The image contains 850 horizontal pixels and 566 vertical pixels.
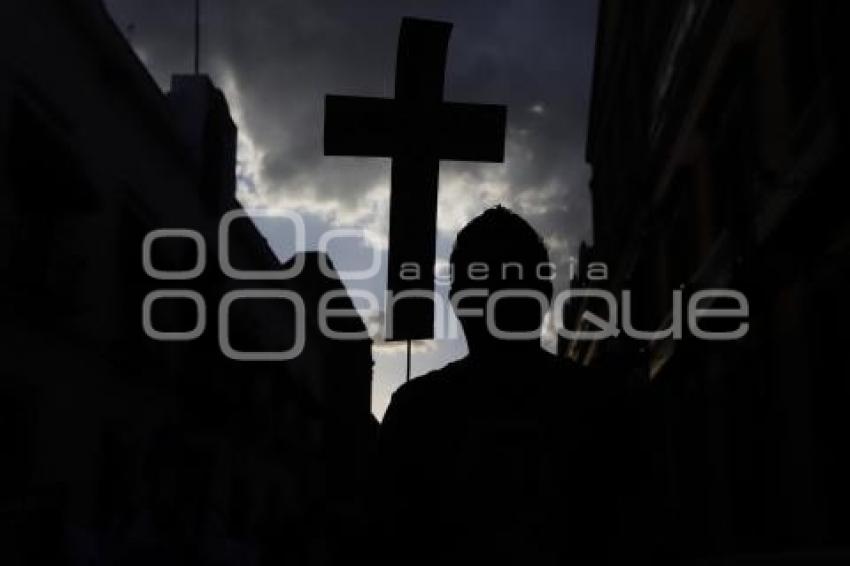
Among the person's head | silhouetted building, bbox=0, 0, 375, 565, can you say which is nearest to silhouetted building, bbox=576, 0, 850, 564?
silhouetted building, bbox=0, 0, 375, 565

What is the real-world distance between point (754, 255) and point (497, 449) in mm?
10393

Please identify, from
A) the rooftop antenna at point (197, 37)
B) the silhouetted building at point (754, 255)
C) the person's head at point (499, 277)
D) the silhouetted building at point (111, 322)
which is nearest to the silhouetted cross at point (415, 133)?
the person's head at point (499, 277)

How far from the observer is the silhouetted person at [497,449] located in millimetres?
1909

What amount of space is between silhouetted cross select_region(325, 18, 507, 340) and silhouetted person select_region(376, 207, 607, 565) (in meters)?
1.54

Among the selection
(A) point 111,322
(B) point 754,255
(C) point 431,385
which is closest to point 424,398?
(C) point 431,385

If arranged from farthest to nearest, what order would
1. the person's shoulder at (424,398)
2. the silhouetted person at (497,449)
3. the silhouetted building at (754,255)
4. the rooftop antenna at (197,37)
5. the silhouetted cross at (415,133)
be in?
1. the rooftop antenna at (197,37)
2. the silhouetted building at (754,255)
3. the silhouetted cross at (415,133)
4. the person's shoulder at (424,398)
5. the silhouetted person at (497,449)

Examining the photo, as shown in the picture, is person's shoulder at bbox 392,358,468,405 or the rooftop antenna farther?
the rooftop antenna

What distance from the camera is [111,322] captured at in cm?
1446

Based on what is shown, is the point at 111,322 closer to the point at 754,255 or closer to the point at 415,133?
the point at 754,255

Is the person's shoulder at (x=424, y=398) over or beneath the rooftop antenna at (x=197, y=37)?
beneath

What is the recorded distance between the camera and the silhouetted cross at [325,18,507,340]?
12.0ft

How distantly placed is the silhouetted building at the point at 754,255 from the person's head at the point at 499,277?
5.23 metres

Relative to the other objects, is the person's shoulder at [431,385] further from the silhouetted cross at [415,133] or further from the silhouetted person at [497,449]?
the silhouetted cross at [415,133]

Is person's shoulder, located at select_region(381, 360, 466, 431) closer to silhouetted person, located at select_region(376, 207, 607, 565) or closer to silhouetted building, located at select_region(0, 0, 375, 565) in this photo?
silhouetted person, located at select_region(376, 207, 607, 565)
